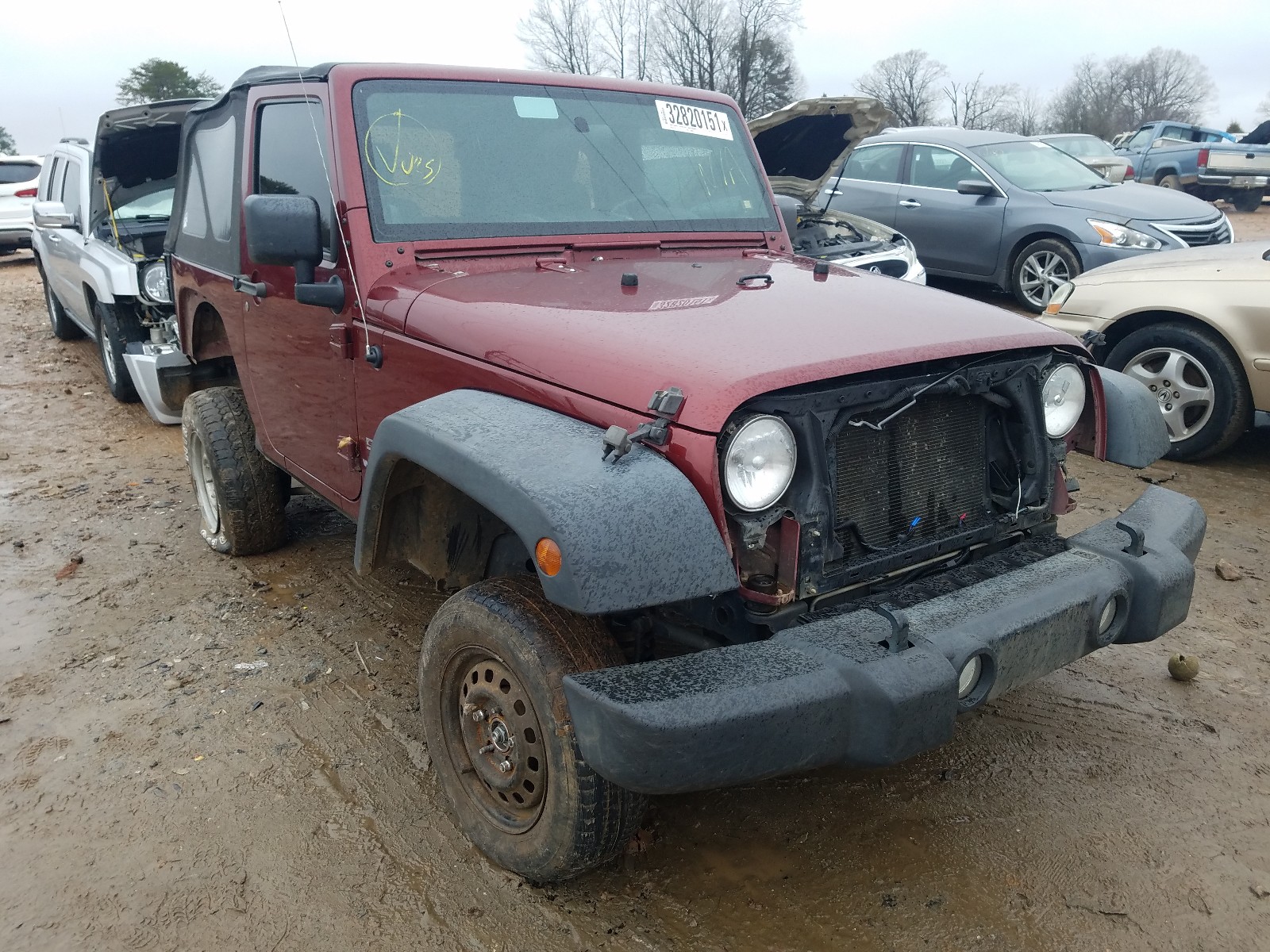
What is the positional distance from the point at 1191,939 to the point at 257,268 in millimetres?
3586

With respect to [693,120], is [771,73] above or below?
above

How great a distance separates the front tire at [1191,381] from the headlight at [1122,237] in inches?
134

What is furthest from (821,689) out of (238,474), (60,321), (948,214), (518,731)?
(60,321)

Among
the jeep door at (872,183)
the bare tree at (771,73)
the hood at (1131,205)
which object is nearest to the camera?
the hood at (1131,205)

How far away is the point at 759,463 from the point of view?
2.18 m

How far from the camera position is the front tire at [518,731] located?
2207mm

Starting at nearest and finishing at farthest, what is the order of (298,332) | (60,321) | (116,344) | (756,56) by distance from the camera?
(298,332) < (116,344) < (60,321) < (756,56)

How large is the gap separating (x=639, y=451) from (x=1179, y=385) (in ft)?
14.9

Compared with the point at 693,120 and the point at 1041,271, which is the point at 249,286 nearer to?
the point at 693,120

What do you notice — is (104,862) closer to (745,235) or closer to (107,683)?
(107,683)

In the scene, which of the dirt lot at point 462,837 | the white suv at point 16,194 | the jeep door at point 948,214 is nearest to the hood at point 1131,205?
the jeep door at point 948,214

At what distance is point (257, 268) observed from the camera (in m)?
3.70

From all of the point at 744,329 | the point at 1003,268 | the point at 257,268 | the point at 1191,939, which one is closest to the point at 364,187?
the point at 257,268

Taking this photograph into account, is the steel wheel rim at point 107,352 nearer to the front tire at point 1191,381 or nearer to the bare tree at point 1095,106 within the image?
the front tire at point 1191,381
